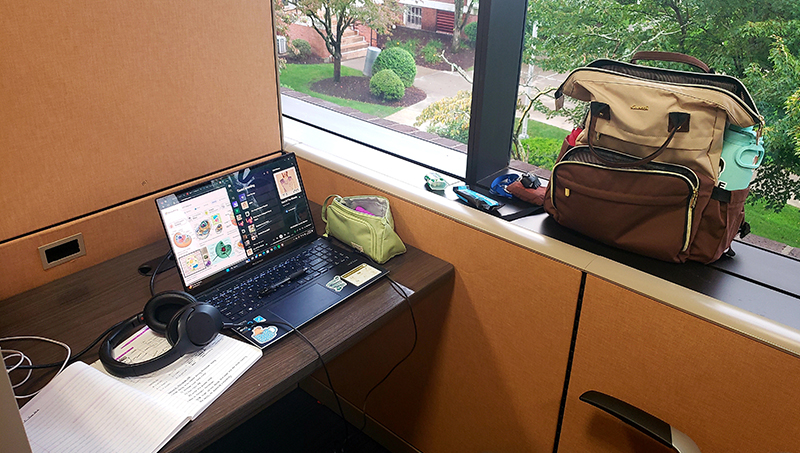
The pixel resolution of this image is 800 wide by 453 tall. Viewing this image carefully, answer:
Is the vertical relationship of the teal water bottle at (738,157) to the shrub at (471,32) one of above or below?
below

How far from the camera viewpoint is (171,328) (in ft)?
4.08

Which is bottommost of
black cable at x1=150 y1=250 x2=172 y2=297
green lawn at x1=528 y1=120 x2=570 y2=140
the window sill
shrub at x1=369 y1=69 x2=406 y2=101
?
black cable at x1=150 y1=250 x2=172 y2=297

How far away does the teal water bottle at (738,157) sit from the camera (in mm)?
1263

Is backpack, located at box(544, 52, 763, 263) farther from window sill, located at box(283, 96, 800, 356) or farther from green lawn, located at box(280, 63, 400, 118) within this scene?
green lawn, located at box(280, 63, 400, 118)

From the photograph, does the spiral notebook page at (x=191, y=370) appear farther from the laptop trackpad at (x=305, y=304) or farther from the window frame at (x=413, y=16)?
the window frame at (x=413, y=16)

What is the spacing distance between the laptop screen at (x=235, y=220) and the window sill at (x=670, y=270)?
271 millimetres

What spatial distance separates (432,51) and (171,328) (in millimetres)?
1266

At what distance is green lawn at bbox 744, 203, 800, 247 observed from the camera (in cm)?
145

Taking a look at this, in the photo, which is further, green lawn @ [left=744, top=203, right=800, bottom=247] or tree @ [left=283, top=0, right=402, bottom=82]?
tree @ [left=283, top=0, right=402, bottom=82]

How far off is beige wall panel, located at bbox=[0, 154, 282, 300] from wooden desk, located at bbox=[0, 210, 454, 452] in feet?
0.08

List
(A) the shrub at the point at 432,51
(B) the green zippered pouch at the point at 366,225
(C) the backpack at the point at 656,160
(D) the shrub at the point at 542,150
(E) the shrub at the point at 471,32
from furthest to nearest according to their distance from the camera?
(A) the shrub at the point at 432,51, (D) the shrub at the point at 542,150, (E) the shrub at the point at 471,32, (B) the green zippered pouch at the point at 366,225, (C) the backpack at the point at 656,160

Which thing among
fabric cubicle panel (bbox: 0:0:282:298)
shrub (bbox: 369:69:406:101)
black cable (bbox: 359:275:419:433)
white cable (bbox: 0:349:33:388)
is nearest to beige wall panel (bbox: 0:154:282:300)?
fabric cubicle panel (bbox: 0:0:282:298)

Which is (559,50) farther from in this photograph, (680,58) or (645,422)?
(645,422)

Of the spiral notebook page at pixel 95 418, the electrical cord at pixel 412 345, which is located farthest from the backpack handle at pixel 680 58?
the spiral notebook page at pixel 95 418
